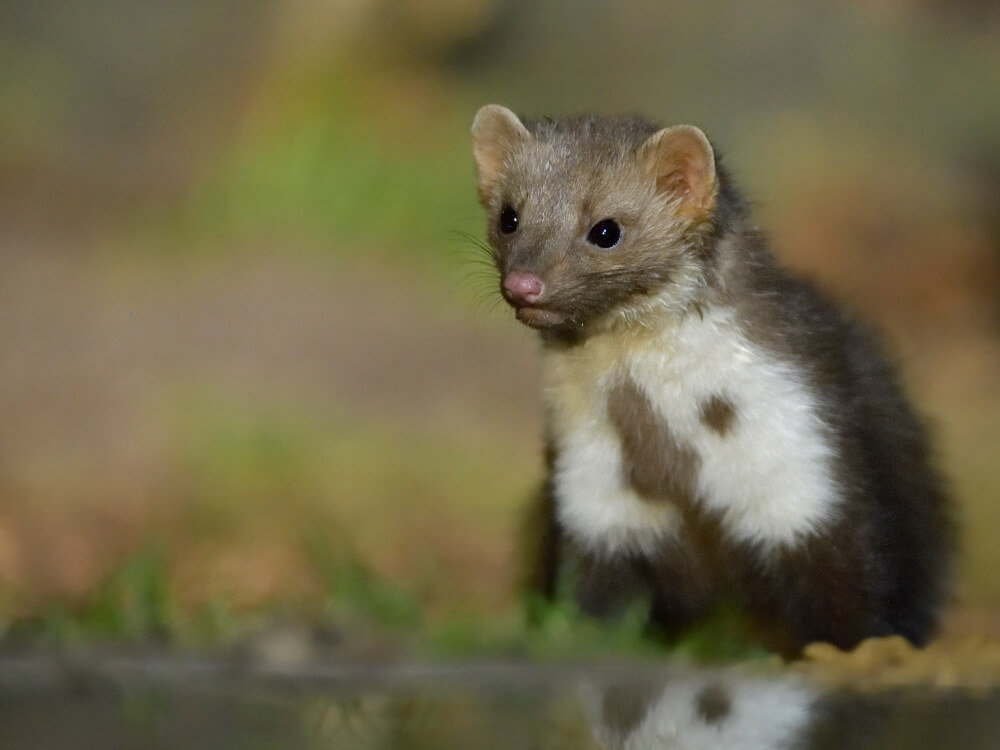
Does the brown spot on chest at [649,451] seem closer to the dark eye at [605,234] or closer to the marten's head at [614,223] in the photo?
the marten's head at [614,223]

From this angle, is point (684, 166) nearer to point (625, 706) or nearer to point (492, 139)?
point (492, 139)

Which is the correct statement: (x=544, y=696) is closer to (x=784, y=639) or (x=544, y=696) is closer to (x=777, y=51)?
(x=784, y=639)

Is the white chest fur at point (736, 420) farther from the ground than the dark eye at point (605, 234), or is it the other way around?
the dark eye at point (605, 234)

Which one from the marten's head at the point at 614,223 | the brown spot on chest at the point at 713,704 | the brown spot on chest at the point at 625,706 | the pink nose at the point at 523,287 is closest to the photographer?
the brown spot on chest at the point at 625,706

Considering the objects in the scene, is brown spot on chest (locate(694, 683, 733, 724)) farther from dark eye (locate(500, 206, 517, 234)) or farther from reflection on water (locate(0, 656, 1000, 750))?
dark eye (locate(500, 206, 517, 234))

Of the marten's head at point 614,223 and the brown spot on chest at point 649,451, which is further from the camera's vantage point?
the brown spot on chest at point 649,451

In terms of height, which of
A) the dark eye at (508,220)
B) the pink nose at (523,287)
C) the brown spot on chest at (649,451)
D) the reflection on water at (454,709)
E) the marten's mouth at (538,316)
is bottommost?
the reflection on water at (454,709)

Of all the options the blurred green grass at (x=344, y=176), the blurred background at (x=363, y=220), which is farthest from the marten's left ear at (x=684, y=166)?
the blurred green grass at (x=344, y=176)

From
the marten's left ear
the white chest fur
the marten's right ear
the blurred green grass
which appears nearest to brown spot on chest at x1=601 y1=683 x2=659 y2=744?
the white chest fur

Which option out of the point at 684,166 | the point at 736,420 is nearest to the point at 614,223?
the point at 684,166
